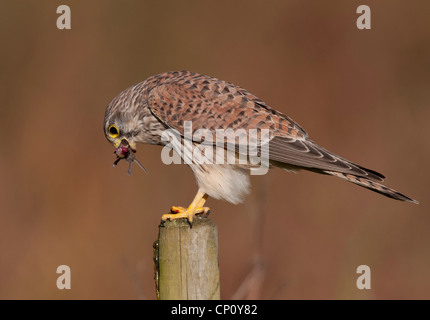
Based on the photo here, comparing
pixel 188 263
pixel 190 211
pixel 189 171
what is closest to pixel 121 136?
pixel 190 211

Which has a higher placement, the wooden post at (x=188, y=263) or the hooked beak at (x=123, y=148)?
the hooked beak at (x=123, y=148)

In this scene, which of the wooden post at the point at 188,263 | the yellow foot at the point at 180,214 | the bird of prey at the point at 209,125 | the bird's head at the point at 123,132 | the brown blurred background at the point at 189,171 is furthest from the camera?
the brown blurred background at the point at 189,171

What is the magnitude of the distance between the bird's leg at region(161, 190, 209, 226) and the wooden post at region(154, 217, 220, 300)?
0.15m

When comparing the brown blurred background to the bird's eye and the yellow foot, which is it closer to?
the bird's eye

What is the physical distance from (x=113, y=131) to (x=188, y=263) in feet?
5.37

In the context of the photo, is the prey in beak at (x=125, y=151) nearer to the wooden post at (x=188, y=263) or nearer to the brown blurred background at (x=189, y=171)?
the wooden post at (x=188, y=263)

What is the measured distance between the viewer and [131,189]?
7.47 m

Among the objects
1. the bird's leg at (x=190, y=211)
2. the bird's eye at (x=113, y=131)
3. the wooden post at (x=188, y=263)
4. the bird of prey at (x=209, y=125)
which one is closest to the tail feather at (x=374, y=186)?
the bird of prey at (x=209, y=125)

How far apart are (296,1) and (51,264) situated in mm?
4359

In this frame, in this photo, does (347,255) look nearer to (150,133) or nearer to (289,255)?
(289,255)

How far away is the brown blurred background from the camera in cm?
712

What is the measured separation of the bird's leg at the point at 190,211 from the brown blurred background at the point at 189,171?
2138mm

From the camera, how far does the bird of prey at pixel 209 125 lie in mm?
4375

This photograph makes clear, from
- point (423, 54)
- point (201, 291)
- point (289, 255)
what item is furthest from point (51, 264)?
point (423, 54)
